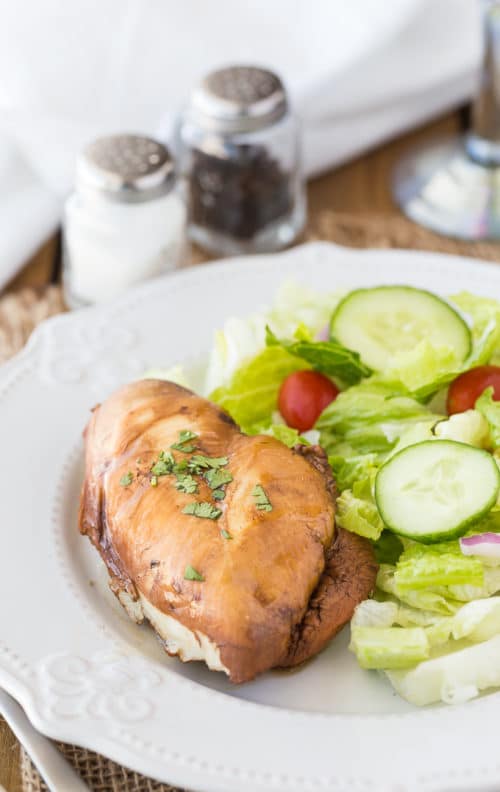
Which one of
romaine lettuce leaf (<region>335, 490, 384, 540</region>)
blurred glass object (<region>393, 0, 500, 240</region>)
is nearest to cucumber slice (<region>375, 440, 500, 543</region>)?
romaine lettuce leaf (<region>335, 490, 384, 540</region>)

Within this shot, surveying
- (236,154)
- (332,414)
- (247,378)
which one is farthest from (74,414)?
(236,154)

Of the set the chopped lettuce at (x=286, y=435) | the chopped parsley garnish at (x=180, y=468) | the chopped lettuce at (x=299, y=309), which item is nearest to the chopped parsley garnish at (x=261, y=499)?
the chopped parsley garnish at (x=180, y=468)

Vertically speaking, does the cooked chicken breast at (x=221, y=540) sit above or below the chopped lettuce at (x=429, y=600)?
above

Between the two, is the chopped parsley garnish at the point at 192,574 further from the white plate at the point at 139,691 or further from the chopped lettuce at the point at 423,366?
the chopped lettuce at the point at 423,366

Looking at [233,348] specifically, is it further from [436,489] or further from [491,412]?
[436,489]

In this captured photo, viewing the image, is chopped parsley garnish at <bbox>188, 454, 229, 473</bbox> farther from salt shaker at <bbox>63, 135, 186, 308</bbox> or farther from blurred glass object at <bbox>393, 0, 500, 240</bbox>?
blurred glass object at <bbox>393, 0, 500, 240</bbox>

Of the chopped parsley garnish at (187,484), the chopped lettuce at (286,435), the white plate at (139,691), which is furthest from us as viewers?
the chopped lettuce at (286,435)
